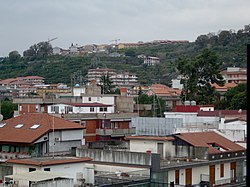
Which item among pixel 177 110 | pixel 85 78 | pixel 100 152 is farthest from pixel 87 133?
pixel 85 78

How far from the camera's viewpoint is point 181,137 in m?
26.6

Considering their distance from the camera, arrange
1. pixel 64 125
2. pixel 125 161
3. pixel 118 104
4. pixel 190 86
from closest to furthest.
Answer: pixel 125 161 → pixel 64 125 → pixel 118 104 → pixel 190 86

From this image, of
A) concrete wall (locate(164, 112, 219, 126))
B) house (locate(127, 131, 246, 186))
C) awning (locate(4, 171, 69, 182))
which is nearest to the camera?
awning (locate(4, 171, 69, 182))

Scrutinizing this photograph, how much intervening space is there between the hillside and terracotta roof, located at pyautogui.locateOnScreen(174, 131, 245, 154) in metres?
85.3

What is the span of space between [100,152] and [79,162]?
341cm

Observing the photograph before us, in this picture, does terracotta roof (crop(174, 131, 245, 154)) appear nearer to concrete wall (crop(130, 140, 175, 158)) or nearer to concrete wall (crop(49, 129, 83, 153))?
concrete wall (crop(130, 140, 175, 158))

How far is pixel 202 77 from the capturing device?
58938 millimetres

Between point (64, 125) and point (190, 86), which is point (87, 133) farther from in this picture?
point (190, 86)

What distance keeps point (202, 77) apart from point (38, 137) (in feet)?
111

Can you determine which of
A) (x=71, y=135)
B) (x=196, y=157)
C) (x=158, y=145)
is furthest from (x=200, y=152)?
(x=71, y=135)

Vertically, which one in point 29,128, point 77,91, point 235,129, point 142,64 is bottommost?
point 235,129

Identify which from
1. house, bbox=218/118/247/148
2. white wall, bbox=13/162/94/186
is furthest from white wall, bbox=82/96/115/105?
white wall, bbox=13/162/94/186

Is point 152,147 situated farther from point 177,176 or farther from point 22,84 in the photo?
point 22,84

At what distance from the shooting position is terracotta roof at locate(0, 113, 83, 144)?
28.0 meters
